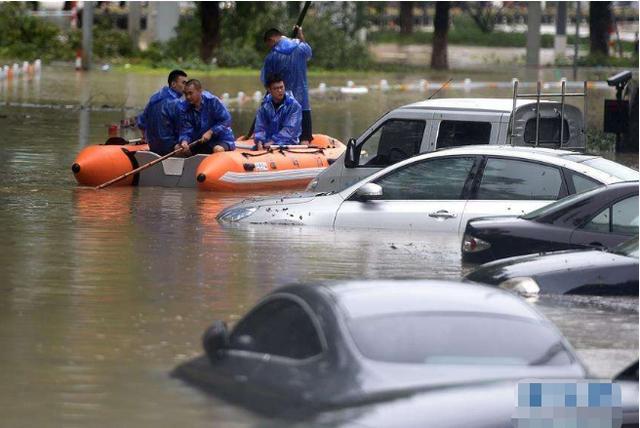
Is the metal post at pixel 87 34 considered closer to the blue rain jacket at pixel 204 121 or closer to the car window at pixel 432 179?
the blue rain jacket at pixel 204 121

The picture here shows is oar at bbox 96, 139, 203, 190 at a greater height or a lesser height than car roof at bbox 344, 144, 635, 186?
lesser

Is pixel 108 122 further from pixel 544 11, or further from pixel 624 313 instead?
pixel 544 11

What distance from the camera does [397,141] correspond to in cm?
1652

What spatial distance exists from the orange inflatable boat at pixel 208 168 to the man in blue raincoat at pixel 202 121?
0.26 metres

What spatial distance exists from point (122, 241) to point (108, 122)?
16.4 metres

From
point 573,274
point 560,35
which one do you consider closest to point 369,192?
point 573,274

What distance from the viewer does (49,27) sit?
5247cm

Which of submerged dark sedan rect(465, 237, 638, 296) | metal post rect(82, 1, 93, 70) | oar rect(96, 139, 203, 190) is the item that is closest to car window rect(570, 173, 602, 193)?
submerged dark sedan rect(465, 237, 638, 296)

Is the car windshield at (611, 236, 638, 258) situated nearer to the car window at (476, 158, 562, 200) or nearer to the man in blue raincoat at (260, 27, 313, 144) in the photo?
the car window at (476, 158, 562, 200)

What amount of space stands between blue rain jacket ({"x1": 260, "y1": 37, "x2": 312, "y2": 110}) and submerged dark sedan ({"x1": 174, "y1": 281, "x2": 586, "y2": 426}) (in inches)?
581

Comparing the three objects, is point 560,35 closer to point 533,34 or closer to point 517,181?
point 533,34

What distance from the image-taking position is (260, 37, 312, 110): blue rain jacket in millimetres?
22078

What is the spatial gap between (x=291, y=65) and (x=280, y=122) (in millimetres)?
1625

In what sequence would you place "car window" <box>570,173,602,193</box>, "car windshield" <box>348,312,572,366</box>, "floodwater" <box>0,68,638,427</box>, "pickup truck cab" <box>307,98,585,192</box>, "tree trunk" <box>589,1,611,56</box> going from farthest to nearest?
"tree trunk" <box>589,1,611,56</box> → "pickup truck cab" <box>307,98,585,192</box> → "car window" <box>570,173,602,193</box> → "floodwater" <box>0,68,638,427</box> → "car windshield" <box>348,312,572,366</box>
